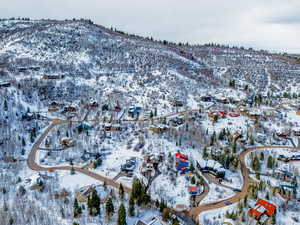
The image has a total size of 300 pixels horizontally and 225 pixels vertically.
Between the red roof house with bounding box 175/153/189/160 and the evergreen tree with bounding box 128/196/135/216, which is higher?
the red roof house with bounding box 175/153/189/160

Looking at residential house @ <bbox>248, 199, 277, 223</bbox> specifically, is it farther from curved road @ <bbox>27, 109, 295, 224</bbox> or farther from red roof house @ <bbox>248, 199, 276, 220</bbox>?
curved road @ <bbox>27, 109, 295, 224</bbox>

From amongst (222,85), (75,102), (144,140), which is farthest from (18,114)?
(222,85)

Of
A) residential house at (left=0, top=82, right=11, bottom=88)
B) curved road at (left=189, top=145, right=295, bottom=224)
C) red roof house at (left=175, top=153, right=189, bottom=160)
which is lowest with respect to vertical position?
curved road at (left=189, top=145, right=295, bottom=224)

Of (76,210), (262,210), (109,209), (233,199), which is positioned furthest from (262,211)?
(76,210)

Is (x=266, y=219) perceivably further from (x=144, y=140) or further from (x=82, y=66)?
(x=82, y=66)

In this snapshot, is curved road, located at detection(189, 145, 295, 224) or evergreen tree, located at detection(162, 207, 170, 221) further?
curved road, located at detection(189, 145, 295, 224)

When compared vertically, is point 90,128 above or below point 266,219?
above

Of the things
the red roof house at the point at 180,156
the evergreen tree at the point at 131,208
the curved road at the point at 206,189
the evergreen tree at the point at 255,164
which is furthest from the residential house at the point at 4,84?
the evergreen tree at the point at 255,164

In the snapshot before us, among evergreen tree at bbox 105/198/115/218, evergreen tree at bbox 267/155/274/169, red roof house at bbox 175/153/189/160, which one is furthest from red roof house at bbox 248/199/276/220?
evergreen tree at bbox 105/198/115/218
